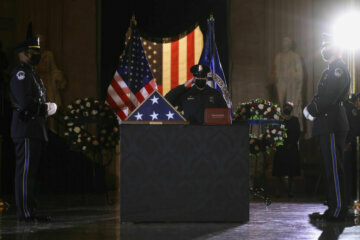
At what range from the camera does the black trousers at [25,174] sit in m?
5.31

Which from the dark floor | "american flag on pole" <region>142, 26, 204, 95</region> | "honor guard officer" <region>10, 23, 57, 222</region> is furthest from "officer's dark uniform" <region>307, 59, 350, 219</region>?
"american flag on pole" <region>142, 26, 204, 95</region>

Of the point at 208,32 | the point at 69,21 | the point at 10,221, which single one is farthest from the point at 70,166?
the point at 10,221

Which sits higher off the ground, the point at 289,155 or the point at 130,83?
the point at 130,83

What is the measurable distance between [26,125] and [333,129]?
10.0 feet

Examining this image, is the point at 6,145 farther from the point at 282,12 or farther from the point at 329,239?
the point at 329,239

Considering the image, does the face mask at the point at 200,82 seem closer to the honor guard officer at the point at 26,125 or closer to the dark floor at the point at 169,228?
the dark floor at the point at 169,228

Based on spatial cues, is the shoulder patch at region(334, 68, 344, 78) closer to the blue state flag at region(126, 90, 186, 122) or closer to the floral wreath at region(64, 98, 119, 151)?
the blue state flag at region(126, 90, 186, 122)

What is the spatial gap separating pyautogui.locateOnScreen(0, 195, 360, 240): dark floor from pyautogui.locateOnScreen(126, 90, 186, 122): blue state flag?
1007mm

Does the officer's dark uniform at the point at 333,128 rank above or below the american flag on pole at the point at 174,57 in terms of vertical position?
below

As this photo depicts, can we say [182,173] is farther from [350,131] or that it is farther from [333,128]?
[350,131]

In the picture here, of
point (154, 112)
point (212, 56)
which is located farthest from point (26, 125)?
point (212, 56)

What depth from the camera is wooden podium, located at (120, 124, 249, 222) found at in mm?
5023

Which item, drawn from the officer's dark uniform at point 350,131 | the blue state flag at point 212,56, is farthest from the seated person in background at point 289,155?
the officer's dark uniform at point 350,131

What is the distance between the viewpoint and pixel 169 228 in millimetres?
4742
